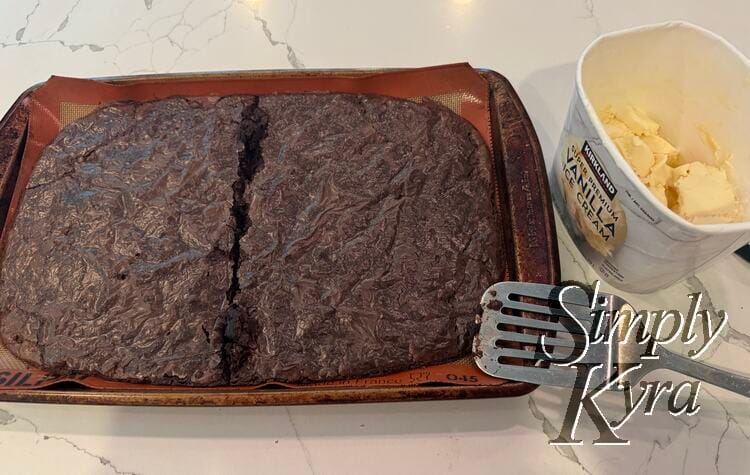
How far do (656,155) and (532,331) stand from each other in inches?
22.0

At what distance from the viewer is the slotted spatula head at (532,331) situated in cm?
126

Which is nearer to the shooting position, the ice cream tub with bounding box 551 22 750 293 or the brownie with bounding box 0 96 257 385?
the ice cream tub with bounding box 551 22 750 293

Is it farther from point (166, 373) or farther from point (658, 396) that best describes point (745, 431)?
point (166, 373)

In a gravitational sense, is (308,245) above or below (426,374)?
above

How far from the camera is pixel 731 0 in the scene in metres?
2.04

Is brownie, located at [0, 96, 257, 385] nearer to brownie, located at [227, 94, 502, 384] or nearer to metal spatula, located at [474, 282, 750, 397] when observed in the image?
brownie, located at [227, 94, 502, 384]

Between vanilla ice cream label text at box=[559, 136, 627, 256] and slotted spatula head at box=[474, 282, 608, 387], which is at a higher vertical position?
vanilla ice cream label text at box=[559, 136, 627, 256]

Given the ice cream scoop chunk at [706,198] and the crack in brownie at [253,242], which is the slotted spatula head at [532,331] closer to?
the crack in brownie at [253,242]

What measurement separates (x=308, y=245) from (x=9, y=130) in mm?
989

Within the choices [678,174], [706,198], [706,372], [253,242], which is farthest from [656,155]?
[253,242]

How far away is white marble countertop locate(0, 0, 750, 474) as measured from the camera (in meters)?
1.37

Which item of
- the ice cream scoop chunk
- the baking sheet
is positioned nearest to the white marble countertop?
the baking sheet

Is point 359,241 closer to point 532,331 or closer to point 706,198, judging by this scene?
point 532,331

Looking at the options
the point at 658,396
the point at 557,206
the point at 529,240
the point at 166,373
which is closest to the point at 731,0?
the point at 557,206
